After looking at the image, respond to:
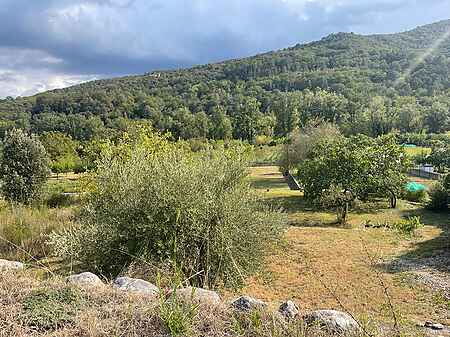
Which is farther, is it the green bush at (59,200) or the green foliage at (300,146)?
the green foliage at (300,146)

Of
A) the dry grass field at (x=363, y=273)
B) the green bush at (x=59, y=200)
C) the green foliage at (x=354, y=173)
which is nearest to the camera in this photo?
the dry grass field at (x=363, y=273)

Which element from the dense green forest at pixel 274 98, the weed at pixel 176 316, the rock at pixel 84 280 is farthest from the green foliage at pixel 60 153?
the weed at pixel 176 316

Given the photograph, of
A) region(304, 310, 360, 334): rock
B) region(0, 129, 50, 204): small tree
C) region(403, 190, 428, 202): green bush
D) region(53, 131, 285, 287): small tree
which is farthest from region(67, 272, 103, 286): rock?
region(403, 190, 428, 202): green bush

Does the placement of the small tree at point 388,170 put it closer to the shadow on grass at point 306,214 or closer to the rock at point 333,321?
the shadow on grass at point 306,214

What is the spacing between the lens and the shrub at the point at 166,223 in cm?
956

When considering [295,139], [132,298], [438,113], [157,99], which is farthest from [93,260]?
[157,99]

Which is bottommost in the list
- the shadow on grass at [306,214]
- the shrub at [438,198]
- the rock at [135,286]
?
the shadow on grass at [306,214]

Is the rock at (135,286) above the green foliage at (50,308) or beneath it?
beneath

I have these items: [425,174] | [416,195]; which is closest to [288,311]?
[416,195]

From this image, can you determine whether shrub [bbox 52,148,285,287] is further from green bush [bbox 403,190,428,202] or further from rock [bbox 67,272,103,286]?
green bush [bbox 403,190,428,202]

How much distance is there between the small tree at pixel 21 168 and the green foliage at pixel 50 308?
19055 mm

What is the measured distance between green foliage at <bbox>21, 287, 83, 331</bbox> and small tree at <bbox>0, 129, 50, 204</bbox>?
62.5 ft

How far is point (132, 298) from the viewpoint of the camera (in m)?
4.66

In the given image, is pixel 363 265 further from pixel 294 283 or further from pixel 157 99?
pixel 157 99
